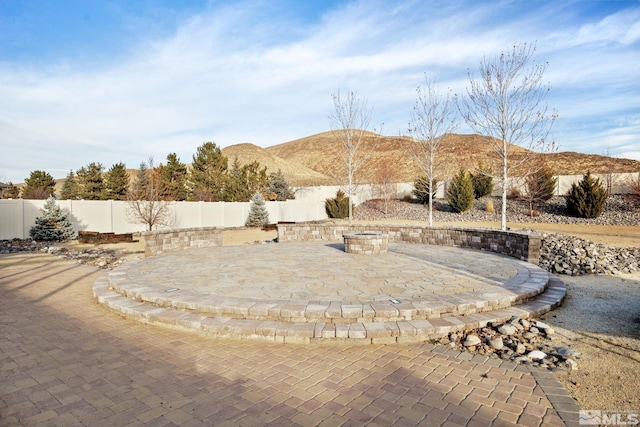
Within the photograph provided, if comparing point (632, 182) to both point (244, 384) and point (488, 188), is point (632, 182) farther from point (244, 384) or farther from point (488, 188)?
point (244, 384)

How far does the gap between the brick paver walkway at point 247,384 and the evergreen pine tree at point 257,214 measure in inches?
731

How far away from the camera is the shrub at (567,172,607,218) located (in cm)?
2016

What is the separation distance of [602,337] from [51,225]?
18.6 metres

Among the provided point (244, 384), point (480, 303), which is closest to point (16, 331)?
point (244, 384)

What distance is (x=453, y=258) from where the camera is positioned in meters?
8.48

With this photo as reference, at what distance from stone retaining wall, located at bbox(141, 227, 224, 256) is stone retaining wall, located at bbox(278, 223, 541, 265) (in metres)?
2.52

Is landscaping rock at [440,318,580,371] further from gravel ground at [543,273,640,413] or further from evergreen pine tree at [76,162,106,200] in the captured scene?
evergreen pine tree at [76,162,106,200]

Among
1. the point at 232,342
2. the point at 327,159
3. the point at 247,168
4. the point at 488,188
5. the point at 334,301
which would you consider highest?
the point at 327,159

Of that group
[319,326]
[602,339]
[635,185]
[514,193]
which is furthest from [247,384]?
[514,193]

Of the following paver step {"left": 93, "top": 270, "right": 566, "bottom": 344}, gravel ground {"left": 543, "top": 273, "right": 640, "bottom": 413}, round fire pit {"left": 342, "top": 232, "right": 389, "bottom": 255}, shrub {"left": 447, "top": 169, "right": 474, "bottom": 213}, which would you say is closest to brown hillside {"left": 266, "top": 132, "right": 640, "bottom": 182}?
shrub {"left": 447, "top": 169, "right": 474, "bottom": 213}

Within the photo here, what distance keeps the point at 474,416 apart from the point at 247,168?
33.1 meters

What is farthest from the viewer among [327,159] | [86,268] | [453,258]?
[327,159]

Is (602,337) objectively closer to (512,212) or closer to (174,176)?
(512,212)

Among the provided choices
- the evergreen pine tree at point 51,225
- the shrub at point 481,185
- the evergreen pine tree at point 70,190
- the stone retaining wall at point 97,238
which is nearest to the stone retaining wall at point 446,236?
the stone retaining wall at point 97,238
